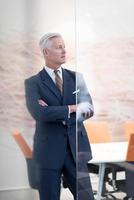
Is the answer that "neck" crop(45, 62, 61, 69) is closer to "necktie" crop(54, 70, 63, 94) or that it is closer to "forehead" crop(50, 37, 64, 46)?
"necktie" crop(54, 70, 63, 94)

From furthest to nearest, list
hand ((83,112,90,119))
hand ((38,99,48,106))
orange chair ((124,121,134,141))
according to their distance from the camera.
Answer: orange chair ((124,121,134,141)) → hand ((83,112,90,119)) → hand ((38,99,48,106))

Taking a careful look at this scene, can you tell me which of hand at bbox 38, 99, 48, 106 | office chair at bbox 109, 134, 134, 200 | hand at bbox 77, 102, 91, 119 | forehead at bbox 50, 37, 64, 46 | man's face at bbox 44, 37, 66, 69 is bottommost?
office chair at bbox 109, 134, 134, 200

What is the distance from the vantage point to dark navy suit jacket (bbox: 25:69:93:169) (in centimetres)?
294

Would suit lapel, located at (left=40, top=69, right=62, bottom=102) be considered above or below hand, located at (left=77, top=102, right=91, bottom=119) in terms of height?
above

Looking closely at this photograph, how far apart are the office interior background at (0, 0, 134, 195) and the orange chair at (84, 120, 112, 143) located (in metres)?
0.08

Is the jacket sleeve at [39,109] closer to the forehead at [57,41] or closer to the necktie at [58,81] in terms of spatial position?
the necktie at [58,81]

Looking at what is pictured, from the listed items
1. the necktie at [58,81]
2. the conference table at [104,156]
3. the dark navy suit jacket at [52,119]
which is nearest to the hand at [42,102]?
the dark navy suit jacket at [52,119]

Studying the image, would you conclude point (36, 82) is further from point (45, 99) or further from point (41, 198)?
point (41, 198)

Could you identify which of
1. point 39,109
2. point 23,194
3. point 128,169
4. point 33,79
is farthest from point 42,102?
point 128,169

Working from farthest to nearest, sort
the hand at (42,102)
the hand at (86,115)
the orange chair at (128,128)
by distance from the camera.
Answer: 1. the orange chair at (128,128)
2. the hand at (86,115)
3. the hand at (42,102)

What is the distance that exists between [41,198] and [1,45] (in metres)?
1.36

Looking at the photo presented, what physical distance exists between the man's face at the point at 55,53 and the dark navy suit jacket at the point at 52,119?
0.29 ft

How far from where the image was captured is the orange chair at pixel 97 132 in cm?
312

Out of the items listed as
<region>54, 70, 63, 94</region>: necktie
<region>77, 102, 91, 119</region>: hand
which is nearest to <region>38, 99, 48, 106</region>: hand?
<region>54, 70, 63, 94</region>: necktie
